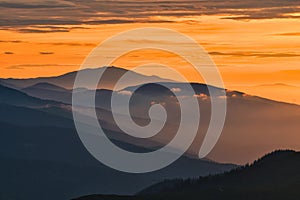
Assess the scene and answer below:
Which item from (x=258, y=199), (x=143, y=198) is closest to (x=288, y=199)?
(x=258, y=199)

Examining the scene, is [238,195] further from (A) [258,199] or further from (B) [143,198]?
(B) [143,198]

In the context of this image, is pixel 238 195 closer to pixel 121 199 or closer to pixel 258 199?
pixel 258 199

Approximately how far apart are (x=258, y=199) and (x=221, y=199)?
8.56 metres

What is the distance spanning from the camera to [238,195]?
19812 centimetres

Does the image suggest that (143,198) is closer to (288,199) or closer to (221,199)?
(221,199)

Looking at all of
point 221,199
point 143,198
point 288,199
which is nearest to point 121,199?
point 143,198

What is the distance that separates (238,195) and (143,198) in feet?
71.7

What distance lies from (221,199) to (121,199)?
2308cm

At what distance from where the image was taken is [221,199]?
19975 centimetres

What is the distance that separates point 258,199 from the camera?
19750cm

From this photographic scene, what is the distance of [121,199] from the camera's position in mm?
198125

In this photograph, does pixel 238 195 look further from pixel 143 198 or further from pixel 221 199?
pixel 143 198

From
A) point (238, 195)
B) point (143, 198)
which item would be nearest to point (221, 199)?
point (238, 195)

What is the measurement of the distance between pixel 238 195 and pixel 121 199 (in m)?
26.8
